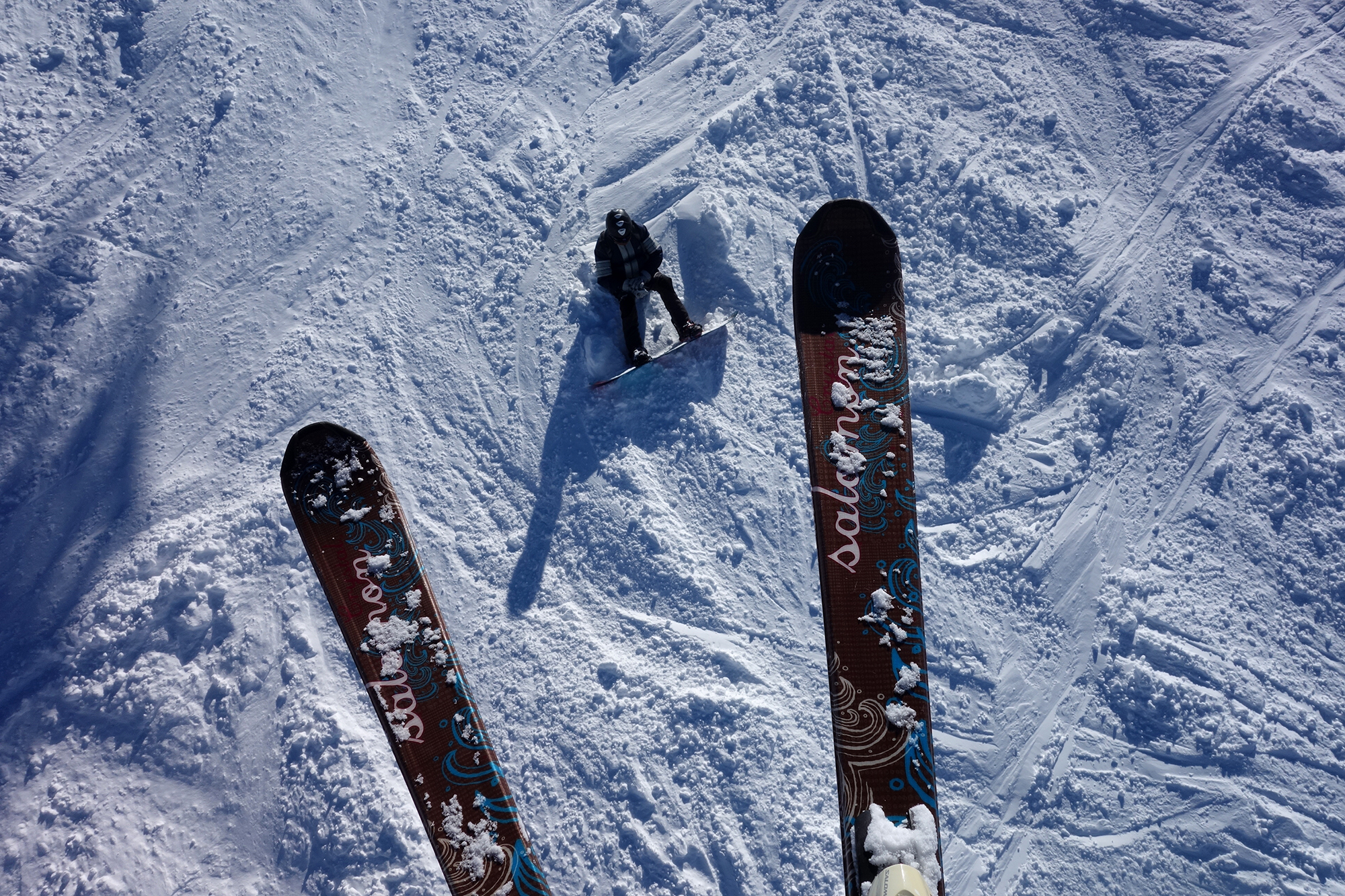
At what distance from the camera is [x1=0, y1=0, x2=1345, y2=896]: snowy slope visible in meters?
6.70

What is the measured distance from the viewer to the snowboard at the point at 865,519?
19.6 ft

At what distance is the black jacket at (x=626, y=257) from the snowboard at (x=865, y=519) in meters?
1.52

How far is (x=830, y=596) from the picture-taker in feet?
20.7

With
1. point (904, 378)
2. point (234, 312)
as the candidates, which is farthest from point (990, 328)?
point (234, 312)

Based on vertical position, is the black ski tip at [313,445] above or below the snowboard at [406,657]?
above

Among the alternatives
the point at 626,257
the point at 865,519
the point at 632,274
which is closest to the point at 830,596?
the point at 865,519

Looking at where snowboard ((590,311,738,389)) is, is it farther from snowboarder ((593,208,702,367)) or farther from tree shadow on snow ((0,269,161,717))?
tree shadow on snow ((0,269,161,717))

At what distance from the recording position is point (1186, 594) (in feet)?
22.9

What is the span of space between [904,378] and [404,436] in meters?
5.04

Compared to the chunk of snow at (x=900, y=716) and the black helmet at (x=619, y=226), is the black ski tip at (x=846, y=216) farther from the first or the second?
the chunk of snow at (x=900, y=716)

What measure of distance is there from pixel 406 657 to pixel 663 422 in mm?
3288

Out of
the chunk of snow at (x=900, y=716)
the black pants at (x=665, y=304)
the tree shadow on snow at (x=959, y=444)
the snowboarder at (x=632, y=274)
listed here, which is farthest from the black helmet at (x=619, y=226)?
the chunk of snow at (x=900, y=716)

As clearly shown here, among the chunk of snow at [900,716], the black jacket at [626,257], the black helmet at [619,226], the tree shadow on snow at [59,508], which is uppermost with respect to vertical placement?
the black helmet at [619,226]

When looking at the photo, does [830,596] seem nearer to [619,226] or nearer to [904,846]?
[904,846]
